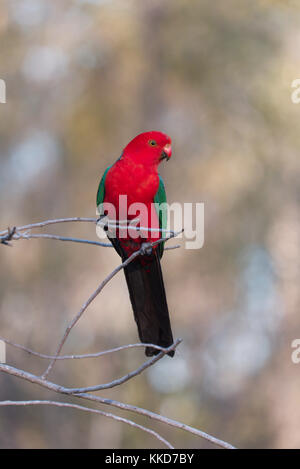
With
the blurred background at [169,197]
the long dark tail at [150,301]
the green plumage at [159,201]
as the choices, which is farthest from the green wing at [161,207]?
the blurred background at [169,197]


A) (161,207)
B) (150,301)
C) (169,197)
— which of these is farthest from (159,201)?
(169,197)

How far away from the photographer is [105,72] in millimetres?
10562

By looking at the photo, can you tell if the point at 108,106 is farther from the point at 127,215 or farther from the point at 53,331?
the point at 127,215

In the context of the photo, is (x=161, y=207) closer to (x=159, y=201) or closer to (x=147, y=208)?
(x=159, y=201)

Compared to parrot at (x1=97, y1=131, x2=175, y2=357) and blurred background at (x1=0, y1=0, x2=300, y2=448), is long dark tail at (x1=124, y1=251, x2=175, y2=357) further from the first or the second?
blurred background at (x1=0, y1=0, x2=300, y2=448)

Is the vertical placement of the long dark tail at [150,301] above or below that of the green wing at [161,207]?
below

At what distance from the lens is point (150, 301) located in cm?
384

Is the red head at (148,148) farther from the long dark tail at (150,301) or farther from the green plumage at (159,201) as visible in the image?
the long dark tail at (150,301)

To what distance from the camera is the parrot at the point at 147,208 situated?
3.70m

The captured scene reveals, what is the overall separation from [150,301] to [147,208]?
633 millimetres

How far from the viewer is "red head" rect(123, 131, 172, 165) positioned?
3.80 m

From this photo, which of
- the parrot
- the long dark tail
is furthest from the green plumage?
the long dark tail
